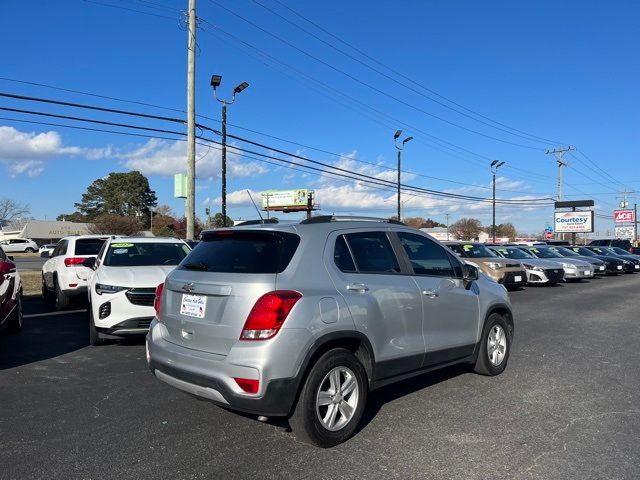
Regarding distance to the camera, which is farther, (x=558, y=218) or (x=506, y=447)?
(x=558, y=218)

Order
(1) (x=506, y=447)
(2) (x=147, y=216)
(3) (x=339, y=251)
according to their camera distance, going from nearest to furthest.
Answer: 1. (1) (x=506, y=447)
2. (3) (x=339, y=251)
3. (2) (x=147, y=216)

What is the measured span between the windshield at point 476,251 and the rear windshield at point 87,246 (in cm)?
1148

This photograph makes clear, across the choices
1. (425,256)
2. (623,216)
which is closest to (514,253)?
(425,256)

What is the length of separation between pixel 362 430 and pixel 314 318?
3.97 ft

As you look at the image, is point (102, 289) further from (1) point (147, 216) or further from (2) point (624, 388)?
(1) point (147, 216)

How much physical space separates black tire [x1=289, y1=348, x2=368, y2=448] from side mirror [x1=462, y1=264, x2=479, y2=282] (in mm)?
1852

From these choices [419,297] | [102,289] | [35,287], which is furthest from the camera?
[35,287]

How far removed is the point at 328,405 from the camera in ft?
13.4

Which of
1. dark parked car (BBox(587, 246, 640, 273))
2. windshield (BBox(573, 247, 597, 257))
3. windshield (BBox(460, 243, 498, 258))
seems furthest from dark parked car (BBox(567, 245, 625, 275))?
windshield (BBox(460, 243, 498, 258))

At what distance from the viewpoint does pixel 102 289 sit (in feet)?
24.4

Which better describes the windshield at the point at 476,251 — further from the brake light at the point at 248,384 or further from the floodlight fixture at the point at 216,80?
the brake light at the point at 248,384

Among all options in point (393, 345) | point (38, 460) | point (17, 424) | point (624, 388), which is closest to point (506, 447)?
point (393, 345)

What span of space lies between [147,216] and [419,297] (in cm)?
9994

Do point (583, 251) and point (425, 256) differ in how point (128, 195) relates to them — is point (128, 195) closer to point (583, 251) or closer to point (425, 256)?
point (583, 251)
